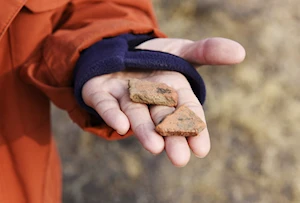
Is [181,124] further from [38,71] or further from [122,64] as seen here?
[38,71]

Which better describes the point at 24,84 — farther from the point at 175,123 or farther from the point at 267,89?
the point at 267,89

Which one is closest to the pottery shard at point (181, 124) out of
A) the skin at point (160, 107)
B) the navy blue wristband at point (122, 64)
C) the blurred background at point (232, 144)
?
the skin at point (160, 107)

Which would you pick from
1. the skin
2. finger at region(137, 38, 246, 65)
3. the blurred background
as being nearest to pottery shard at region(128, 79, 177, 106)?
the skin

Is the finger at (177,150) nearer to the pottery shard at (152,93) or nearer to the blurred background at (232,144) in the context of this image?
the pottery shard at (152,93)

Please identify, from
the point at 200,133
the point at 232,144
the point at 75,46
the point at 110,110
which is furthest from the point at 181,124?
the point at 232,144

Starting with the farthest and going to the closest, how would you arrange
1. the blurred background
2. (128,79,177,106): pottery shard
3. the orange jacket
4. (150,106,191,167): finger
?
the blurred background
the orange jacket
(128,79,177,106): pottery shard
(150,106,191,167): finger

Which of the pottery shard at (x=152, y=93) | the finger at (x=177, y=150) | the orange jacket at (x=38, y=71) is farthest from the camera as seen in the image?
the orange jacket at (x=38, y=71)

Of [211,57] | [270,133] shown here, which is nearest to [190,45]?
[211,57]

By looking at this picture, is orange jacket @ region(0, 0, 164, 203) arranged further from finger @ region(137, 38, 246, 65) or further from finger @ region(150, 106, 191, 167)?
finger @ region(150, 106, 191, 167)
